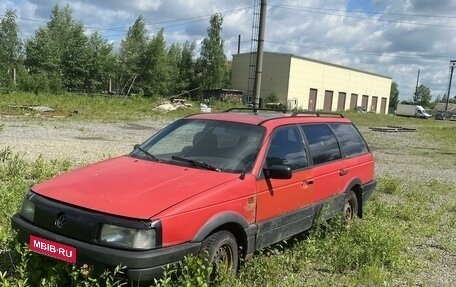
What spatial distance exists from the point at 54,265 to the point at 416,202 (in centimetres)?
748

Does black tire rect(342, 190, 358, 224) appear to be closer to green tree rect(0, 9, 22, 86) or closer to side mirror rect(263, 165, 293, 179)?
side mirror rect(263, 165, 293, 179)

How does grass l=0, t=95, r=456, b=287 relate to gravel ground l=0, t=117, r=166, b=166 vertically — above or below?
above

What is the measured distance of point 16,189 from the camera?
21.5 feet

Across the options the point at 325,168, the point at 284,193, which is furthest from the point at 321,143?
the point at 284,193

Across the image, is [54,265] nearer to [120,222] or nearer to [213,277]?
[120,222]

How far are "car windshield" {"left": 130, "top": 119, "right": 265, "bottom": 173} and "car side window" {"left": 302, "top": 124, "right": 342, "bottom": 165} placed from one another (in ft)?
2.96

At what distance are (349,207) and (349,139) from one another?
3.22 ft

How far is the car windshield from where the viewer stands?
4.68 metres

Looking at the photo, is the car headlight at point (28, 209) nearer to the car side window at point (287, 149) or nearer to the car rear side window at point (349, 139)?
the car side window at point (287, 149)

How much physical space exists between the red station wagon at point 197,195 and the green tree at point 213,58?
207 feet

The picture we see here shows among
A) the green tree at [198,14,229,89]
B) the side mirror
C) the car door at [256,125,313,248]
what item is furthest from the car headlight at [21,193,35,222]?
the green tree at [198,14,229,89]

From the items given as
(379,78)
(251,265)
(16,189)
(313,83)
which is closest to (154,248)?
(251,265)

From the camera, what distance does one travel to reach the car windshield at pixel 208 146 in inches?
184

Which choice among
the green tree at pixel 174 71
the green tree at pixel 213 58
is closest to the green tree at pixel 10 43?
the green tree at pixel 174 71
